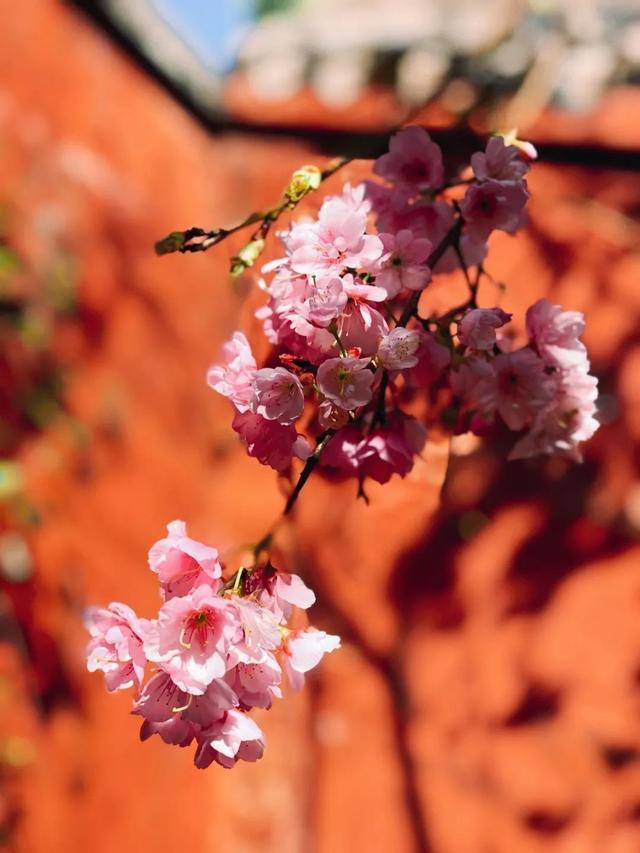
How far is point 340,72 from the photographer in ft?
7.89

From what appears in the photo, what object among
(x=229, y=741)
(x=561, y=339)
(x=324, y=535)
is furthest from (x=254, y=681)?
(x=324, y=535)

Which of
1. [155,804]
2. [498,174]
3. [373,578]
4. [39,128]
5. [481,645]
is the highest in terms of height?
[39,128]

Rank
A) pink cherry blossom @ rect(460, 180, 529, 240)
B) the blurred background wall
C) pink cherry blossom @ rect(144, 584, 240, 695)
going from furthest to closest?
the blurred background wall
pink cherry blossom @ rect(460, 180, 529, 240)
pink cherry blossom @ rect(144, 584, 240, 695)

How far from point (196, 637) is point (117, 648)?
9cm

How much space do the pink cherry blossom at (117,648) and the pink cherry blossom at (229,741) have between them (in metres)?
0.07

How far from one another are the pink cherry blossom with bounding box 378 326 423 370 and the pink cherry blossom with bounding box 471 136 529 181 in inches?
7.0

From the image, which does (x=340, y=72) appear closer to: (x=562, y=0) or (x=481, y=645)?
(x=562, y=0)

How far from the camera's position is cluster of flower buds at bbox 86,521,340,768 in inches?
20.9

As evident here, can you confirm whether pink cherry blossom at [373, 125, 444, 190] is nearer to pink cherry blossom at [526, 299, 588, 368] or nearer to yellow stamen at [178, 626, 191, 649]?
pink cherry blossom at [526, 299, 588, 368]

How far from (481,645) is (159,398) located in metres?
1.02

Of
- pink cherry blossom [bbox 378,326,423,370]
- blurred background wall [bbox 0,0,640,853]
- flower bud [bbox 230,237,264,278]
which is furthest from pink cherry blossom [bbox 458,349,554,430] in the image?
blurred background wall [bbox 0,0,640,853]

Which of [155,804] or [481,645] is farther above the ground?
[481,645]

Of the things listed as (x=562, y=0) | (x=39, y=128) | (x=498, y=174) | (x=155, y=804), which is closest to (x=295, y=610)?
(x=498, y=174)

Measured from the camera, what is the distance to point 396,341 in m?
0.56
